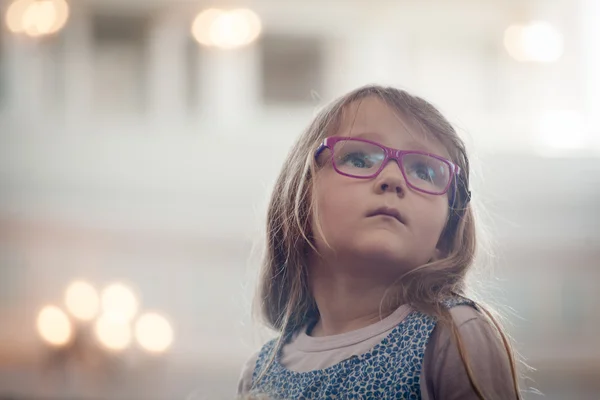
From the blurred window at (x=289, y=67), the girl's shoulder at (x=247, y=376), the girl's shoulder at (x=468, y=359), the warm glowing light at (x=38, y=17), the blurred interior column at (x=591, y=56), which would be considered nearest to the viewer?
the girl's shoulder at (x=468, y=359)

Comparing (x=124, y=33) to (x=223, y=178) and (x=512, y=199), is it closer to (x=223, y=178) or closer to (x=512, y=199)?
(x=223, y=178)

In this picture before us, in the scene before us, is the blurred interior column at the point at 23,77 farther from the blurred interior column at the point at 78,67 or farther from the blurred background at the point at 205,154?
the blurred interior column at the point at 78,67

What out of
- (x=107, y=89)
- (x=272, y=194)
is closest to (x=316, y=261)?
(x=272, y=194)

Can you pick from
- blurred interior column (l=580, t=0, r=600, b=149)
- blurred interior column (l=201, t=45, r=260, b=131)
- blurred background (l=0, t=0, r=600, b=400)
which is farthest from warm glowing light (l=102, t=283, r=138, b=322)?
blurred interior column (l=580, t=0, r=600, b=149)

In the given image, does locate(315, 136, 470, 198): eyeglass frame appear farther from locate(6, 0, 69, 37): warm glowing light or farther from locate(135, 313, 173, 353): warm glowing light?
locate(6, 0, 69, 37): warm glowing light

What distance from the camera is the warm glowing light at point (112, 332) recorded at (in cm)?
301

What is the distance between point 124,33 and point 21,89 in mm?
552

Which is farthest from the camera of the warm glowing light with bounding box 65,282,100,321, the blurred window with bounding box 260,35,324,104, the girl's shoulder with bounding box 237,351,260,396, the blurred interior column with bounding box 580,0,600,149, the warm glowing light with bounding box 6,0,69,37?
the blurred window with bounding box 260,35,324,104

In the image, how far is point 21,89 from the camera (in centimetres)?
389

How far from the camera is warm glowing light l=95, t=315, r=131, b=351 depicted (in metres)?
3.01

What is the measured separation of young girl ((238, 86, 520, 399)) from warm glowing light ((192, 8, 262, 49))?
10.3ft

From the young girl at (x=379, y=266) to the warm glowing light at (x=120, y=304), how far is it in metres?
2.30

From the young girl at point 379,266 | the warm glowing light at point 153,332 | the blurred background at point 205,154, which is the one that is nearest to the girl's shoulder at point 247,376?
the young girl at point 379,266

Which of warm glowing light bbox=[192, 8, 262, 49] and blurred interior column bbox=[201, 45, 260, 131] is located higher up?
warm glowing light bbox=[192, 8, 262, 49]
